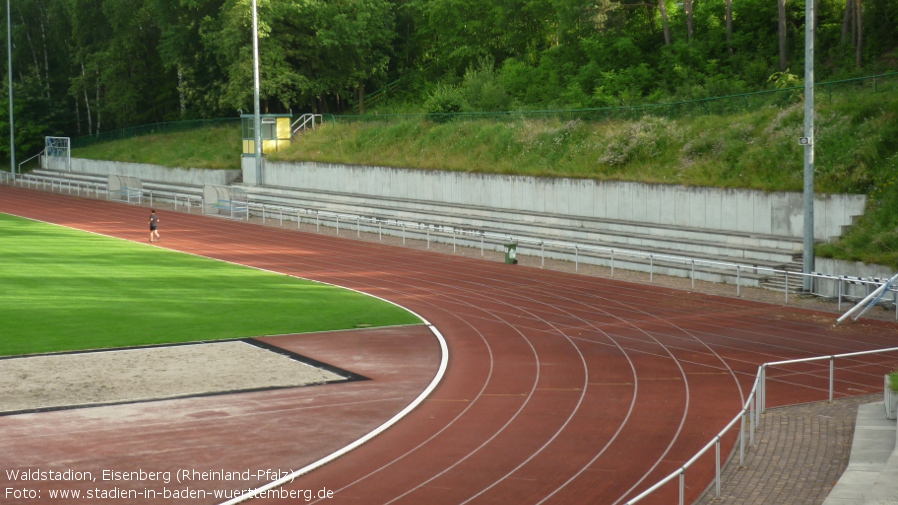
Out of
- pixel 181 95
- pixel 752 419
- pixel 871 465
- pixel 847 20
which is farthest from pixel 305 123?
pixel 871 465

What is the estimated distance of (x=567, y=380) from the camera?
16.2m

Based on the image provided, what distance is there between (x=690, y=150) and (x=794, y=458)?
2086 cm

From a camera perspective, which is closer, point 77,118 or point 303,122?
point 303,122

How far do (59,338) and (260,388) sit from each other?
582cm

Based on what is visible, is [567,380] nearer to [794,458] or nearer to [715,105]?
[794,458]

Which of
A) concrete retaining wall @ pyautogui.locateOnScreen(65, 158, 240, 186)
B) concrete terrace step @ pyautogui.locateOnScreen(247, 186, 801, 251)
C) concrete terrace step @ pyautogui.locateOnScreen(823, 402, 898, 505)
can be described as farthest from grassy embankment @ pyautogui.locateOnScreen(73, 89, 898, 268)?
concrete terrace step @ pyautogui.locateOnScreen(823, 402, 898, 505)

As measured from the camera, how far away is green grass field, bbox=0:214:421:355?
64.5ft

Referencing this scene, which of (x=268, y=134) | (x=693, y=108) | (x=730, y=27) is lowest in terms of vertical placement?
(x=268, y=134)

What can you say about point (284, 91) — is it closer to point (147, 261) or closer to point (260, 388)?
point (147, 261)

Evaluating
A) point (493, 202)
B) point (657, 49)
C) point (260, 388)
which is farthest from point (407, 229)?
point (260, 388)

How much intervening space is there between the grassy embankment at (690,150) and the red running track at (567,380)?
5097mm

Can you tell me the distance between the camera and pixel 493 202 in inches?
1427

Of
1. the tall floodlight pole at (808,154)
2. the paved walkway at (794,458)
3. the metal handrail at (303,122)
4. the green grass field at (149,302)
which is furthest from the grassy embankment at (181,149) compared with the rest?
the paved walkway at (794,458)

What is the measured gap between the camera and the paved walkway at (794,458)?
10.6m
